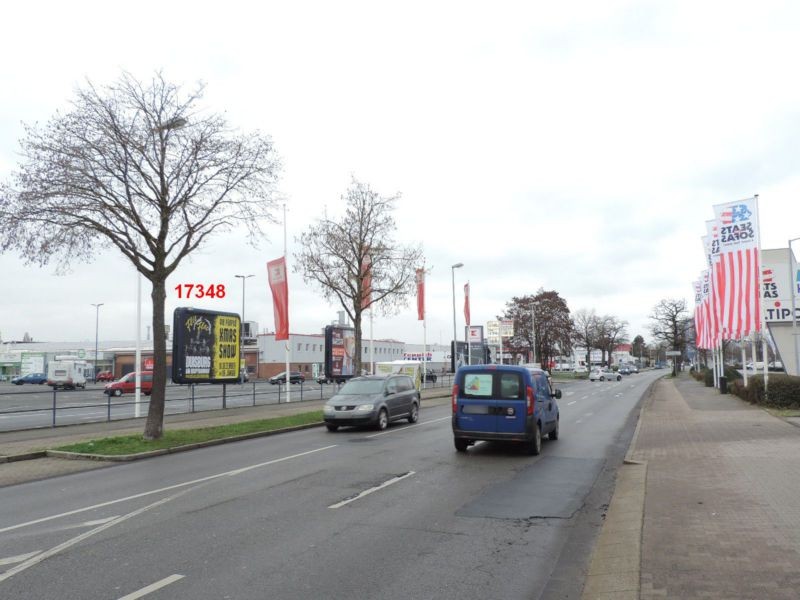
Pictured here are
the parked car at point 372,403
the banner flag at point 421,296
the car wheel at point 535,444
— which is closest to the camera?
the car wheel at point 535,444

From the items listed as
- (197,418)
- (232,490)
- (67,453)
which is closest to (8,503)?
(232,490)

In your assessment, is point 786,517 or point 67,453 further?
point 67,453

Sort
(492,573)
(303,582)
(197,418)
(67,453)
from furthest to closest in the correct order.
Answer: (197,418)
(67,453)
(492,573)
(303,582)

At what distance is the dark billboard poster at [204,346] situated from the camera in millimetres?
22062

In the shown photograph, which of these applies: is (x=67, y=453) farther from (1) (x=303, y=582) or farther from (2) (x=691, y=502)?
(2) (x=691, y=502)

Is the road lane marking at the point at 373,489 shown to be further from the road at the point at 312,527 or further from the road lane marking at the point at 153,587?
the road lane marking at the point at 153,587

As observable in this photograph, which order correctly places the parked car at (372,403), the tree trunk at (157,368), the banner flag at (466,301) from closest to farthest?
the tree trunk at (157,368) < the parked car at (372,403) < the banner flag at (466,301)

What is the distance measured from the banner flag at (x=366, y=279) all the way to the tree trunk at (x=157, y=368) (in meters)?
11.4

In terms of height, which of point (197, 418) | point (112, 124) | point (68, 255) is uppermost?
point (112, 124)

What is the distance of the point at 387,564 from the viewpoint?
5.65 metres

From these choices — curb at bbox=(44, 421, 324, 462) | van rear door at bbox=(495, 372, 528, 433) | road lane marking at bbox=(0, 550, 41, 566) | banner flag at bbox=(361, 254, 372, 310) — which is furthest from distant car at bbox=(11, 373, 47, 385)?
road lane marking at bbox=(0, 550, 41, 566)

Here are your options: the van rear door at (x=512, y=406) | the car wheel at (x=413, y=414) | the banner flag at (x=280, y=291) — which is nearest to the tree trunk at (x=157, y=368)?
the car wheel at (x=413, y=414)

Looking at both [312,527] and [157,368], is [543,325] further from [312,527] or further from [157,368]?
[312,527]

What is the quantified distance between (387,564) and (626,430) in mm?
13917
